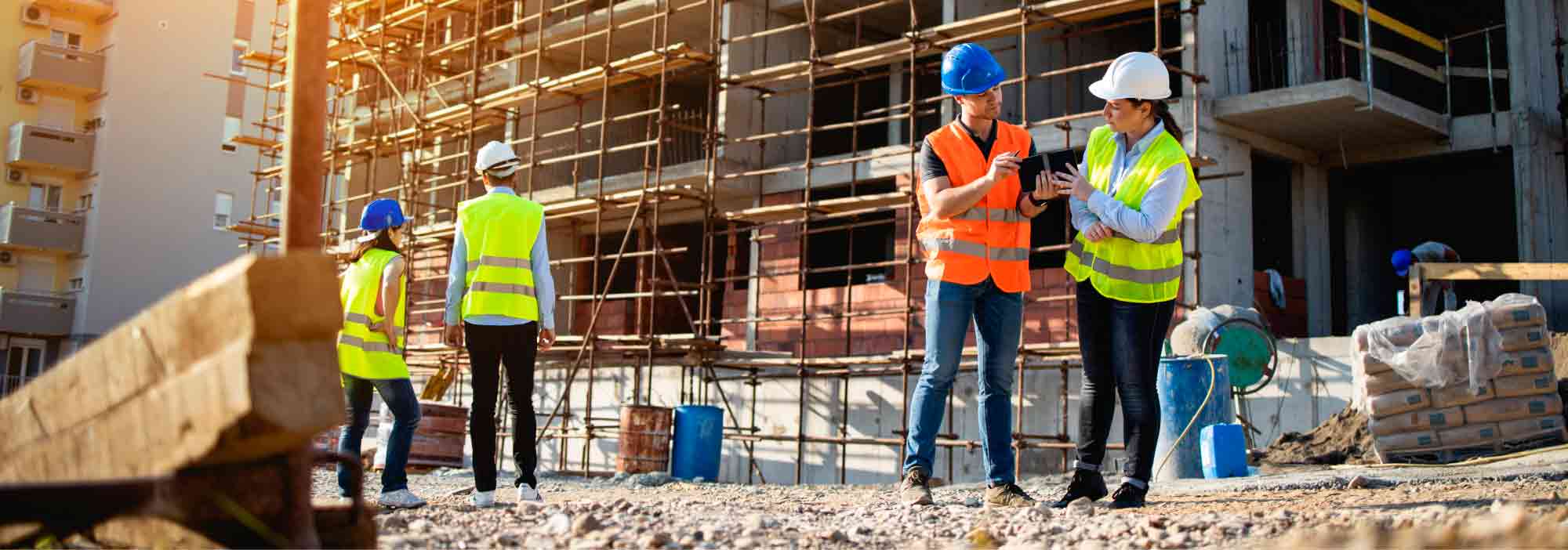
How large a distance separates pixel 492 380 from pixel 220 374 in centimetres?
338

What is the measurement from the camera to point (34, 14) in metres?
39.4

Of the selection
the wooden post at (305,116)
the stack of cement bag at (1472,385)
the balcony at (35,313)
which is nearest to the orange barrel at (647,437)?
the stack of cement bag at (1472,385)

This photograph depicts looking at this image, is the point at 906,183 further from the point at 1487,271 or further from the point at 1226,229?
the point at 1487,271

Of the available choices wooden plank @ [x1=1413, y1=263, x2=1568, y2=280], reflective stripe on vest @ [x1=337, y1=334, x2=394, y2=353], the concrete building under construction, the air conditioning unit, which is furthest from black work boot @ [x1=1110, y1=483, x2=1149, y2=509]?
the air conditioning unit

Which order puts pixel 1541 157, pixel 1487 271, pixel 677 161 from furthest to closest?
pixel 677 161 → pixel 1541 157 → pixel 1487 271

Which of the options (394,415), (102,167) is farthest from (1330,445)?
(102,167)

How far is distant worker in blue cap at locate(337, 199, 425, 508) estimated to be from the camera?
651 cm

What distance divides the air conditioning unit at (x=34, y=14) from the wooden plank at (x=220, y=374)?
41.3 metres

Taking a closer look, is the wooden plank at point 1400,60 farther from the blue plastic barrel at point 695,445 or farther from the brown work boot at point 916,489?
the brown work boot at point 916,489

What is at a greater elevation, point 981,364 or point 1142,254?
point 1142,254

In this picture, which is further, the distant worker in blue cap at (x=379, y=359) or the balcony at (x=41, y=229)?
the balcony at (x=41, y=229)

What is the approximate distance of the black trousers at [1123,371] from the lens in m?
5.23

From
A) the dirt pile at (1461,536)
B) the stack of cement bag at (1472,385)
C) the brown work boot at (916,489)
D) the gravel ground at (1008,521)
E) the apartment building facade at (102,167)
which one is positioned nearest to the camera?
the dirt pile at (1461,536)

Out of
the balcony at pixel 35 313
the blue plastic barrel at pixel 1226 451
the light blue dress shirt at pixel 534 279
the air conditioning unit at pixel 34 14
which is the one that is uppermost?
the air conditioning unit at pixel 34 14
